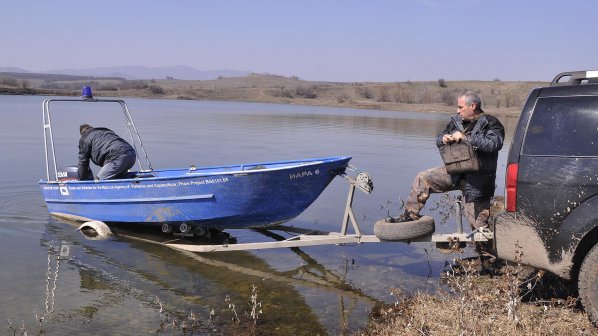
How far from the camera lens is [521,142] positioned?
5109mm

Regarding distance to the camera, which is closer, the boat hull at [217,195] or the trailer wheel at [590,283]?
the trailer wheel at [590,283]

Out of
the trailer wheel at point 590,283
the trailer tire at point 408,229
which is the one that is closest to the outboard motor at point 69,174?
the trailer tire at point 408,229

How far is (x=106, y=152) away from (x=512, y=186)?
6.97 metres

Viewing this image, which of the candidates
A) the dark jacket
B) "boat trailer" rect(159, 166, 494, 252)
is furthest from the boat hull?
the dark jacket

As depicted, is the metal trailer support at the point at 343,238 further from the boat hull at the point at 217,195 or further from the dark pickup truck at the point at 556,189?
the dark pickup truck at the point at 556,189

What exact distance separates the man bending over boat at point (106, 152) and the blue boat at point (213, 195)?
0.36 metres

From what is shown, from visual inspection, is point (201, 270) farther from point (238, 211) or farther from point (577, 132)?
point (577, 132)

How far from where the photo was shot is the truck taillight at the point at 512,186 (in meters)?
5.05

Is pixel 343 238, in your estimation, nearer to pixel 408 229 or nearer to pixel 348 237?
pixel 348 237

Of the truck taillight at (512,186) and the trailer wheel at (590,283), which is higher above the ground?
the truck taillight at (512,186)

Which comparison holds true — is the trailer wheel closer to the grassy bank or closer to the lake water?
the lake water

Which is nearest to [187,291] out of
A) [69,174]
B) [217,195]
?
[217,195]

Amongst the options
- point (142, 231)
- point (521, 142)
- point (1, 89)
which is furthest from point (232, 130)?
point (1, 89)

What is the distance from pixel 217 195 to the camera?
845 centimetres
